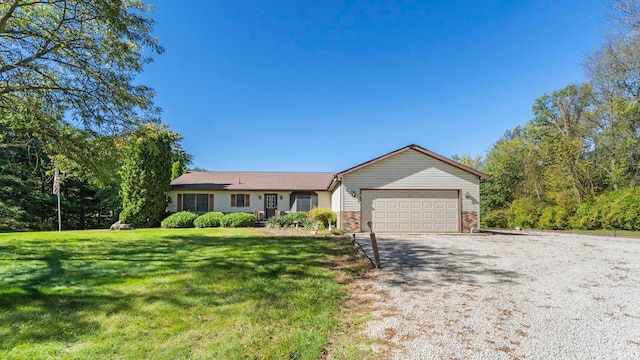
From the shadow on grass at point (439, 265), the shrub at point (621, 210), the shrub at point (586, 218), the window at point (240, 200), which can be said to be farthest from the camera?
the window at point (240, 200)

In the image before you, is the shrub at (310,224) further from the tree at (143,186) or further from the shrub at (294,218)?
the tree at (143,186)

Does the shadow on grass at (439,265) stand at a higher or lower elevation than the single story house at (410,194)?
lower

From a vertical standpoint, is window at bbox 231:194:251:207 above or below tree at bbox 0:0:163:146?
below

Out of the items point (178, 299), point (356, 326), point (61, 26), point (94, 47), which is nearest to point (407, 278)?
point (356, 326)

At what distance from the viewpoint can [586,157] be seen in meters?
22.9

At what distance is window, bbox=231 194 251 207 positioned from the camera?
22.6 m

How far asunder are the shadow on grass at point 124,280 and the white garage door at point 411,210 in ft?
19.9

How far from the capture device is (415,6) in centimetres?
1276

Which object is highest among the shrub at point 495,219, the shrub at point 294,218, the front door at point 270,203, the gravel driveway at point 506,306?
the front door at point 270,203

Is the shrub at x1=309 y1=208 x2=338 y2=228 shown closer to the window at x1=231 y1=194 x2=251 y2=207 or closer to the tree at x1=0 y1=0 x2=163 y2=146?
the window at x1=231 y1=194 x2=251 y2=207

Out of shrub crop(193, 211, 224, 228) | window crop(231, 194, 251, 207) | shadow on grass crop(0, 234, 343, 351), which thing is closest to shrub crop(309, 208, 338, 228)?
shrub crop(193, 211, 224, 228)

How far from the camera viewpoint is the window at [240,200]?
22625 millimetres

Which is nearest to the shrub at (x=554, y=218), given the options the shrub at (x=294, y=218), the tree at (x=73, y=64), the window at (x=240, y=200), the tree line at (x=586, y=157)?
the tree line at (x=586, y=157)

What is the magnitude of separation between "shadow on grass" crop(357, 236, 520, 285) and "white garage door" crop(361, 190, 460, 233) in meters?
4.37
